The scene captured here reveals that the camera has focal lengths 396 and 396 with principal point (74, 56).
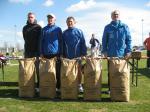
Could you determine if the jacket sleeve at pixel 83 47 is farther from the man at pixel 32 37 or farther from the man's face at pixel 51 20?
the man at pixel 32 37

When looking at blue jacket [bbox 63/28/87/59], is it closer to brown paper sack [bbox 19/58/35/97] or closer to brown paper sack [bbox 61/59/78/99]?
brown paper sack [bbox 61/59/78/99]

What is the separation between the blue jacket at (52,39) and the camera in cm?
877

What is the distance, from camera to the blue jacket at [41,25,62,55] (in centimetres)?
877

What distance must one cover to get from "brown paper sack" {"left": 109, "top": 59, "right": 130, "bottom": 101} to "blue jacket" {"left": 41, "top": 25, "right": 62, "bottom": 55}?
133cm

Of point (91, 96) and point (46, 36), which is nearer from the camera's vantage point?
point (91, 96)

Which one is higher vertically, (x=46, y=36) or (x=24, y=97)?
(x=46, y=36)

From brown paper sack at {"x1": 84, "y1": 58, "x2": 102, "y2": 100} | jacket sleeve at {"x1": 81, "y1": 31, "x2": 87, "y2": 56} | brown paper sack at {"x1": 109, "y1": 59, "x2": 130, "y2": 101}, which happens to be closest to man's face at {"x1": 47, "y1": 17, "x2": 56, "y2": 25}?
jacket sleeve at {"x1": 81, "y1": 31, "x2": 87, "y2": 56}

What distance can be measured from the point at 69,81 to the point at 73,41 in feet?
3.15

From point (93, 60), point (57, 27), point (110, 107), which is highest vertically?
point (57, 27)

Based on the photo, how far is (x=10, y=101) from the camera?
823 cm

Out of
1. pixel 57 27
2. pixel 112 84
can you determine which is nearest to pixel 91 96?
pixel 112 84

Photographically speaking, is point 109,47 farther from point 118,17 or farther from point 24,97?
point 24,97

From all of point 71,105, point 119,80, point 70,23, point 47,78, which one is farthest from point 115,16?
point 71,105

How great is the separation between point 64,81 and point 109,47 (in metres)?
1.28
